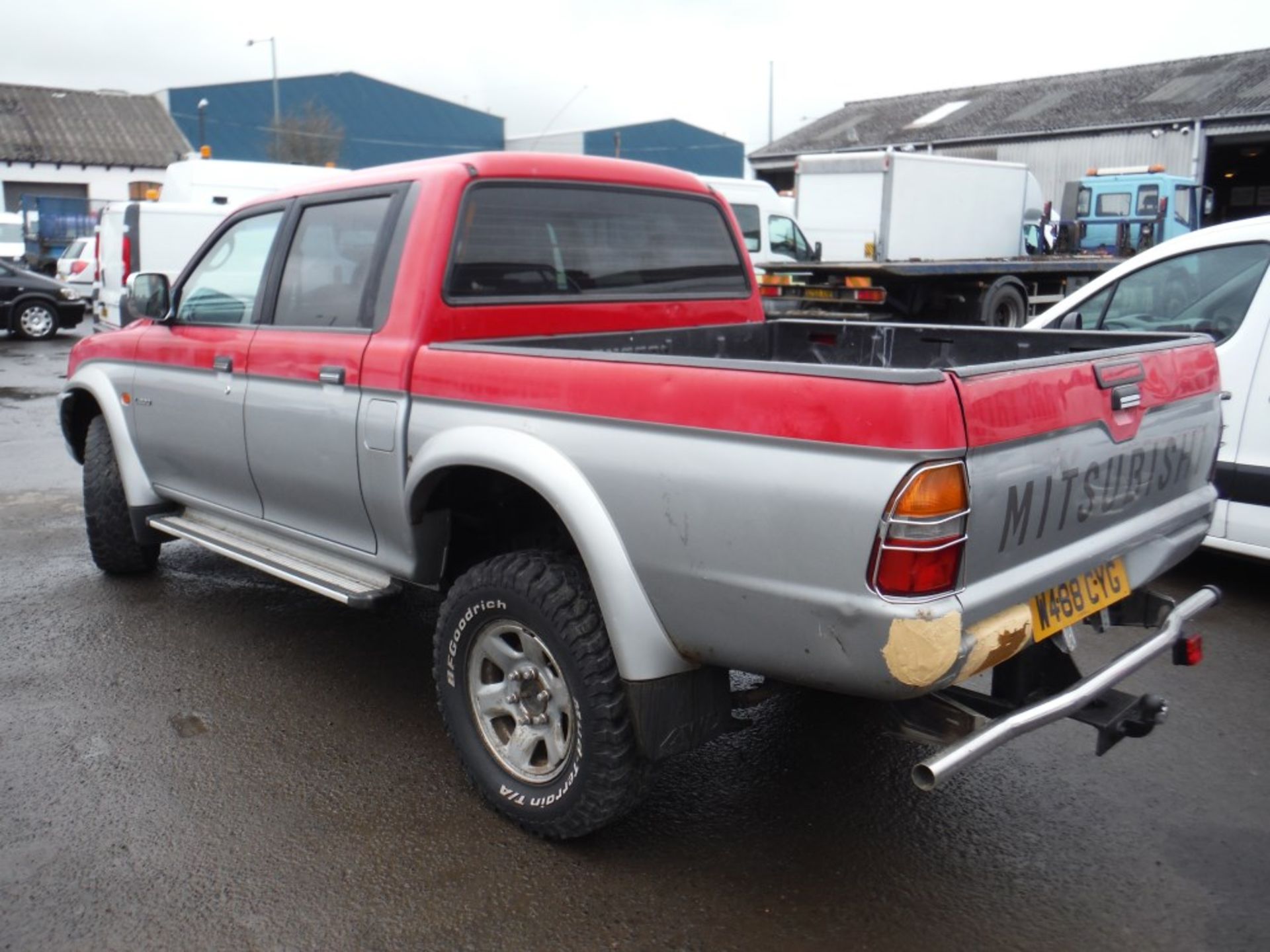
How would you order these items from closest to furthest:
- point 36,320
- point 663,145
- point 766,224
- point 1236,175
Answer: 1. point 766,224
2. point 36,320
3. point 1236,175
4. point 663,145

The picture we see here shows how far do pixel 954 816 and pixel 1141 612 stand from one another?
863mm

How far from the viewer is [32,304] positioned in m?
18.8

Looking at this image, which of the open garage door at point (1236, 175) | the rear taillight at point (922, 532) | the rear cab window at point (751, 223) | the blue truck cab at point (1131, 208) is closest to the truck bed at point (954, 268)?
the rear cab window at point (751, 223)

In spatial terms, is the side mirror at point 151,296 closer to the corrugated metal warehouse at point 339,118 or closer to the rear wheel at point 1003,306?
the rear wheel at point 1003,306

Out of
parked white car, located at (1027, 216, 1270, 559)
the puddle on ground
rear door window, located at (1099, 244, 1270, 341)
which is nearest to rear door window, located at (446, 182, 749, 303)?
parked white car, located at (1027, 216, 1270, 559)

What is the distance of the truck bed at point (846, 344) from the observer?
12.0 ft

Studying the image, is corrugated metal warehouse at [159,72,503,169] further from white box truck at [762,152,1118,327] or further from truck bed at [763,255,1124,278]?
truck bed at [763,255,1124,278]

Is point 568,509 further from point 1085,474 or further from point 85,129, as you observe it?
point 85,129

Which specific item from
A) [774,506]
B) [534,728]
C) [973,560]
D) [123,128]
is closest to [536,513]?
[534,728]

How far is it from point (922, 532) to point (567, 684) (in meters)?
1.14

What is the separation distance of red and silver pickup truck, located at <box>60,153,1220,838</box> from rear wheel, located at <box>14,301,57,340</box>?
15.9 meters

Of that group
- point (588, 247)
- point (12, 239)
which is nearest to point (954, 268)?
point (588, 247)

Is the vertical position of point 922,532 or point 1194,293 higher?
point 1194,293

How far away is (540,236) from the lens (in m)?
4.07
